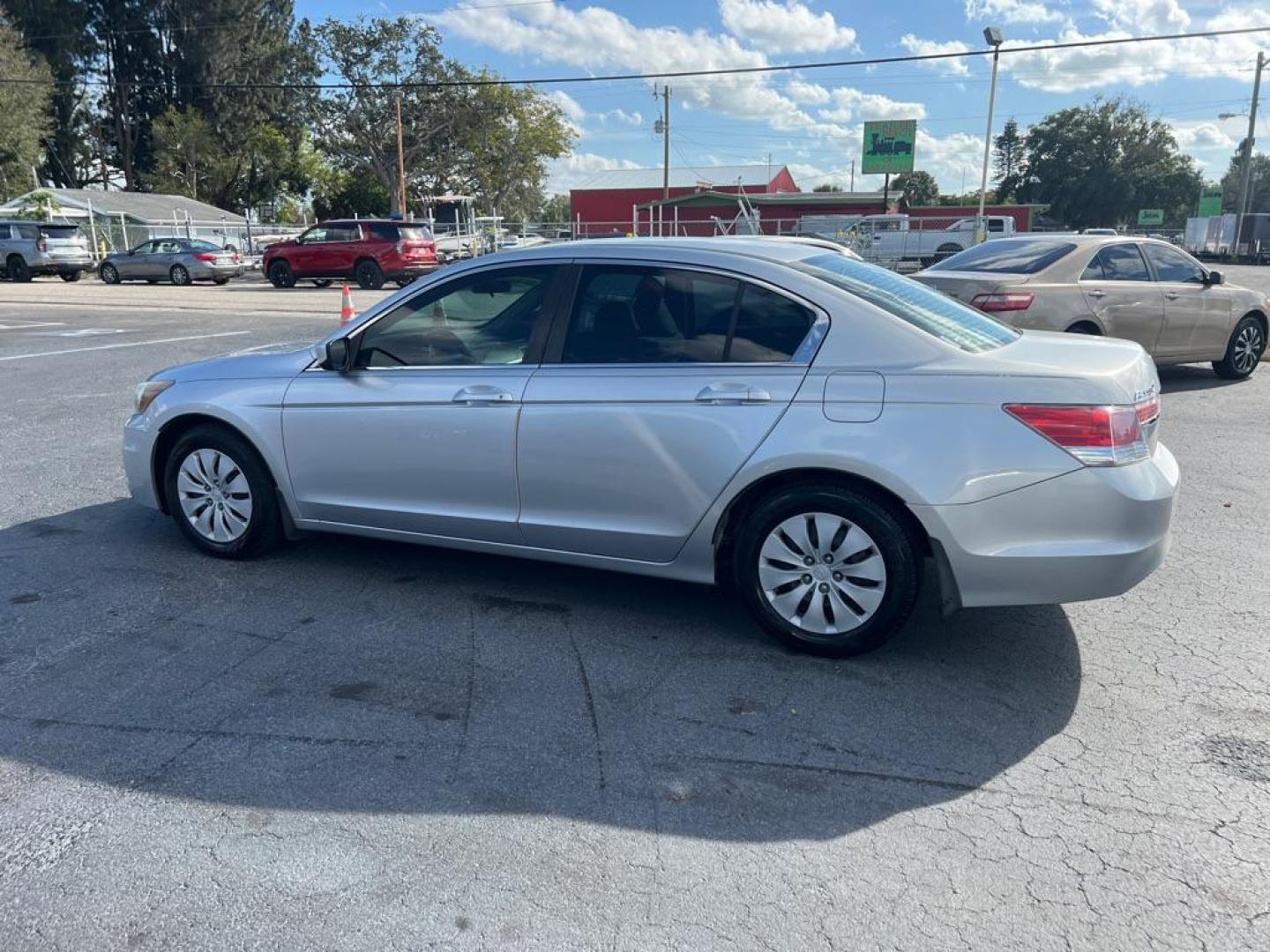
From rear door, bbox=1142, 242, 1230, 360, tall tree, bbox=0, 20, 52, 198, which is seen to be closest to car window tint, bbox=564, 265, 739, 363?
rear door, bbox=1142, 242, 1230, 360

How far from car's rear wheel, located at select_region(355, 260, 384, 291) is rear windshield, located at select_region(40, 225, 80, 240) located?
414 inches

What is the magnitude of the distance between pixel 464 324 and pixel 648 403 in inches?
43.5

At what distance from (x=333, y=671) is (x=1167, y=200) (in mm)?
93733

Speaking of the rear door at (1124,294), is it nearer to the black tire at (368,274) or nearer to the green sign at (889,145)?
the black tire at (368,274)

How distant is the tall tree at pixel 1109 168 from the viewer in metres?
81.0

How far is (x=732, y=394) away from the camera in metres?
3.83

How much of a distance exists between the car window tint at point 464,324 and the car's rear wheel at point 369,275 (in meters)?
23.5

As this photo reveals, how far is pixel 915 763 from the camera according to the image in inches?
125

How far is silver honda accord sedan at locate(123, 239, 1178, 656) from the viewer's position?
3.53 m

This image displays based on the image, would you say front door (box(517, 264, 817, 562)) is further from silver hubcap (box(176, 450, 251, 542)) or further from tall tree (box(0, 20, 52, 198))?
tall tree (box(0, 20, 52, 198))

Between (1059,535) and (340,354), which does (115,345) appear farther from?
(1059,535)

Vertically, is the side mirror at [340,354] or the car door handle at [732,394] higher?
the side mirror at [340,354]

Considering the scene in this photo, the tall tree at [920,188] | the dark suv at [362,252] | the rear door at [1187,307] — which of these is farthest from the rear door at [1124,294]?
the tall tree at [920,188]

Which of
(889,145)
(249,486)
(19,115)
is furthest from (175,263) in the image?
(889,145)
